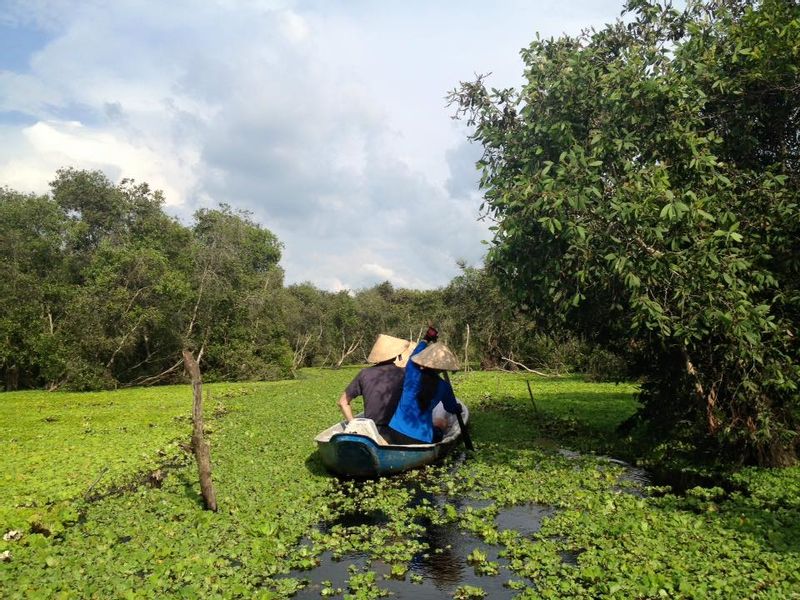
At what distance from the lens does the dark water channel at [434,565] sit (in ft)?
19.2

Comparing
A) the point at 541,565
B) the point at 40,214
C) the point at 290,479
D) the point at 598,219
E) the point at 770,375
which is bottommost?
the point at 541,565

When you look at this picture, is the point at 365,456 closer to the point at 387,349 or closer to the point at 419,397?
the point at 419,397


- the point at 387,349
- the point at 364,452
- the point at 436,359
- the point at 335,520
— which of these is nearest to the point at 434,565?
the point at 335,520

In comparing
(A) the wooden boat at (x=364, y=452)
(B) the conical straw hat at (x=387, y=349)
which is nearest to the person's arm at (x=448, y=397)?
(A) the wooden boat at (x=364, y=452)

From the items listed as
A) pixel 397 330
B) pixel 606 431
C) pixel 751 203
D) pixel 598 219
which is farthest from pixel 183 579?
pixel 397 330

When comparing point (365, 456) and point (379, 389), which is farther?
point (379, 389)

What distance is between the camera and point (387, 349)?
1062cm

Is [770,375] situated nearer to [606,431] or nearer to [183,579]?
[606,431]

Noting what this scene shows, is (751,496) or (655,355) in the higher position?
(655,355)

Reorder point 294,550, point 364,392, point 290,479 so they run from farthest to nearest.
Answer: point 364,392, point 290,479, point 294,550

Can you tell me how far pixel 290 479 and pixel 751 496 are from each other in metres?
6.70

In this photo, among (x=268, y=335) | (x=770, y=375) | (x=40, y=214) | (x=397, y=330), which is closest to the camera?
(x=770, y=375)

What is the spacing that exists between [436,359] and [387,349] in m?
1.15

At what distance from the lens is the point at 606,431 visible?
13820 mm
